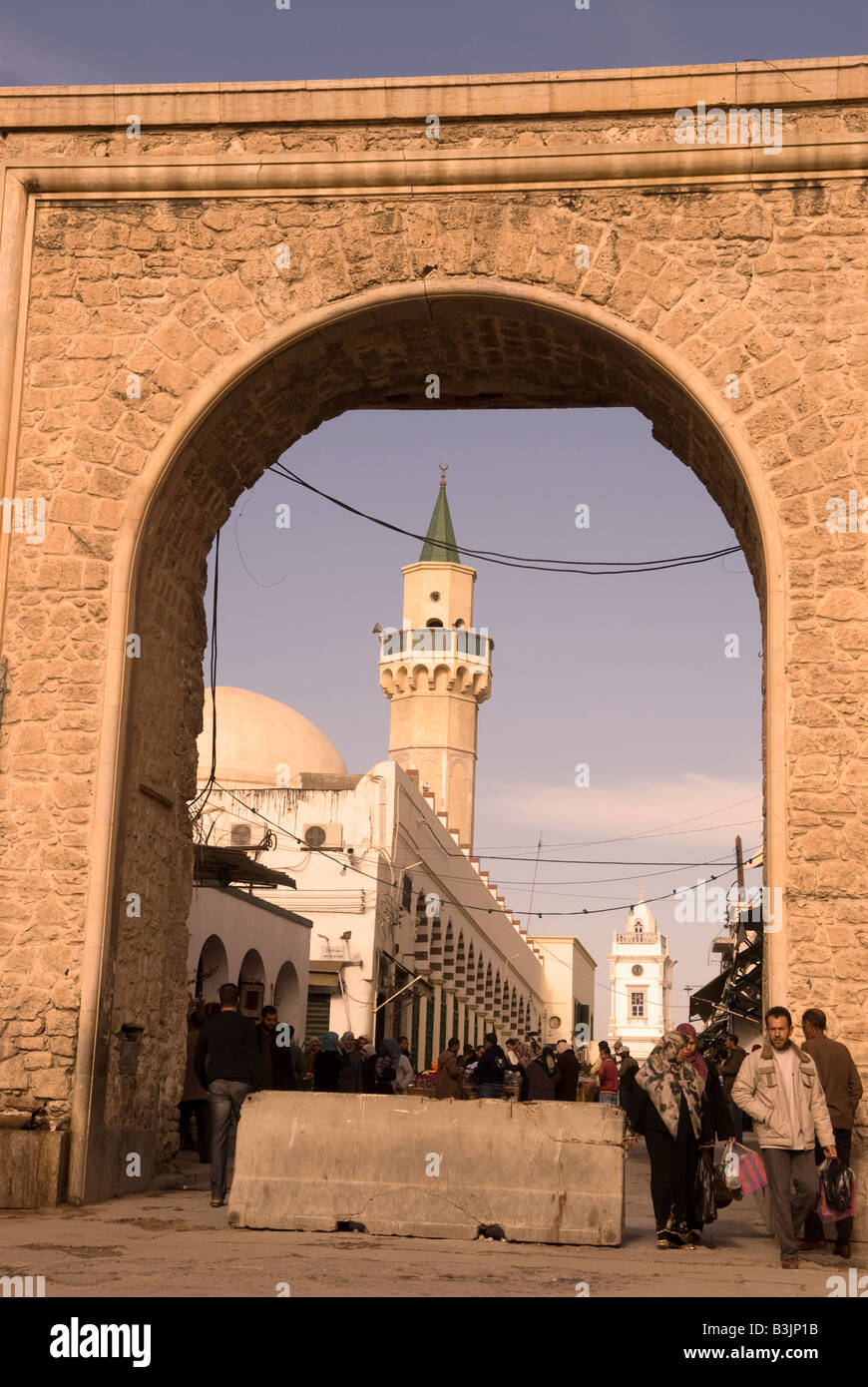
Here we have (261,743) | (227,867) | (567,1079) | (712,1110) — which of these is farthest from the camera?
(261,743)

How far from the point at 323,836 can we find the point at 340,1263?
24.1 metres

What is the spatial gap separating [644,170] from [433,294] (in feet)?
5.33

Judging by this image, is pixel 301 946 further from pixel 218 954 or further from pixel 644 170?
pixel 644 170

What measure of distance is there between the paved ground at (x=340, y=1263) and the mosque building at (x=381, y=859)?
8414 millimetres

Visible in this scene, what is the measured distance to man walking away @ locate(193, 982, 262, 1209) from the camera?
919cm

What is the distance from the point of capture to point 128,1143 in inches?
399

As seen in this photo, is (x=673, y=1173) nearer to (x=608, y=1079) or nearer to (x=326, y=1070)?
(x=326, y=1070)

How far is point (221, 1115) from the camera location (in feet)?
30.4

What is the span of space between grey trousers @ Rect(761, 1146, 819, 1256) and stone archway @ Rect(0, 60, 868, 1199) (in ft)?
6.66

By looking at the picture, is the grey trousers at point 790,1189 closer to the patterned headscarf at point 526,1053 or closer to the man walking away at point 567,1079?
the man walking away at point 567,1079

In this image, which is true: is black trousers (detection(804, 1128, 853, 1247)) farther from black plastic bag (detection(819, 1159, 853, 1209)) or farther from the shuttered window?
the shuttered window

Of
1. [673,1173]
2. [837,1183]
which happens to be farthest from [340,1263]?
[837,1183]

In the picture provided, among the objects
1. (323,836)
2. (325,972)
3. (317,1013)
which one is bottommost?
(317,1013)

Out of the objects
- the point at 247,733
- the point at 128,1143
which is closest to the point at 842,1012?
the point at 128,1143
